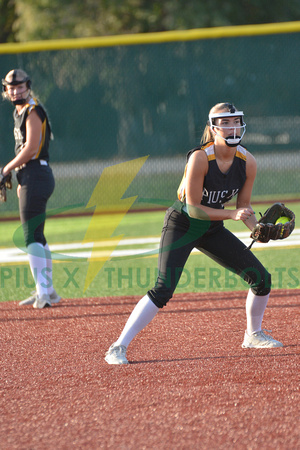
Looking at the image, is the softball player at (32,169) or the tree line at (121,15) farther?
the tree line at (121,15)

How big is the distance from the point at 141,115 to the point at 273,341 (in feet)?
26.3

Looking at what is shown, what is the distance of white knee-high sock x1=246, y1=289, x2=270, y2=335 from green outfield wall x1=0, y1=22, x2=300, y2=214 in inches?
291

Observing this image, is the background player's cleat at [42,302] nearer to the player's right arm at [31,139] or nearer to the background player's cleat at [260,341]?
the player's right arm at [31,139]

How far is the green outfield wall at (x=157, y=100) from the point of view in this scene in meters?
11.7

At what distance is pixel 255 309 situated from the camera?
458 cm

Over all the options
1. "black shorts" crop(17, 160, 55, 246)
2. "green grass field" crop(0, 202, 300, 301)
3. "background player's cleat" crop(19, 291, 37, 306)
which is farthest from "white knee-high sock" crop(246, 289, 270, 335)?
"background player's cleat" crop(19, 291, 37, 306)

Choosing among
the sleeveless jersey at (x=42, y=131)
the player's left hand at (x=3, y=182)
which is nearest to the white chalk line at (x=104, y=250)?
the player's left hand at (x=3, y=182)

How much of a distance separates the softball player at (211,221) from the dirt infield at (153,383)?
305mm

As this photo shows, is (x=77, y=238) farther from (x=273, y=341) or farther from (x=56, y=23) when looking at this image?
(x=56, y=23)

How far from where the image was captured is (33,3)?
2619 centimetres

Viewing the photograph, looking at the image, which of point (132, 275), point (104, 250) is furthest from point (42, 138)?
point (104, 250)

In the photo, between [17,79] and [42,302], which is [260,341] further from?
[17,79]

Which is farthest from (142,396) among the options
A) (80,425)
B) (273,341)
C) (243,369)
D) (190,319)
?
(190,319)

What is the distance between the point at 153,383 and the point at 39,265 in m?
2.50
